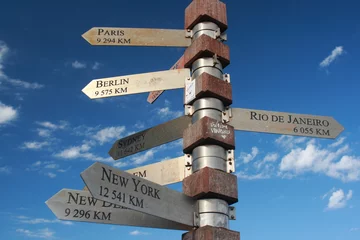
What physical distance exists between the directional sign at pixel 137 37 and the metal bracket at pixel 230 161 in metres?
1.71

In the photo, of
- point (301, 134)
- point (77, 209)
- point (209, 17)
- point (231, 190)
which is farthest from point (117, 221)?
point (209, 17)

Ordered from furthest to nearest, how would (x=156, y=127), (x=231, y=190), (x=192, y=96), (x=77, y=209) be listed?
1. (x=156, y=127)
2. (x=192, y=96)
3. (x=231, y=190)
4. (x=77, y=209)

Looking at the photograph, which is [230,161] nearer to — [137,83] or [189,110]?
[189,110]

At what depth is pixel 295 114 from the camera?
523cm

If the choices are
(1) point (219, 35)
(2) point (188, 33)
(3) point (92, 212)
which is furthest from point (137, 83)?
(3) point (92, 212)

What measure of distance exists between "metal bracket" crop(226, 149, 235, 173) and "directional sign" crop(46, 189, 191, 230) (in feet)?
2.69

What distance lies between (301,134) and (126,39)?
105 inches

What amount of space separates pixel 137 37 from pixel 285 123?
232 cm

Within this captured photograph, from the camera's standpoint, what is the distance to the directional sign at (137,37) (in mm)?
5535

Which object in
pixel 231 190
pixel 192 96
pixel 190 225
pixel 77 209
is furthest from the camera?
pixel 192 96

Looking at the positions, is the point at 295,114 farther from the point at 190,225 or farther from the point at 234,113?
the point at 190,225

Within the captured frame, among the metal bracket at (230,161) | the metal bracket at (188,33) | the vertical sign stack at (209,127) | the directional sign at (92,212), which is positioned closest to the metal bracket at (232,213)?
the vertical sign stack at (209,127)

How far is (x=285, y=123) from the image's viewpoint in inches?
202

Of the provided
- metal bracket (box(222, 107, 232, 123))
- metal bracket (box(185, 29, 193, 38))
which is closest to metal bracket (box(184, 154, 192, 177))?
metal bracket (box(222, 107, 232, 123))
